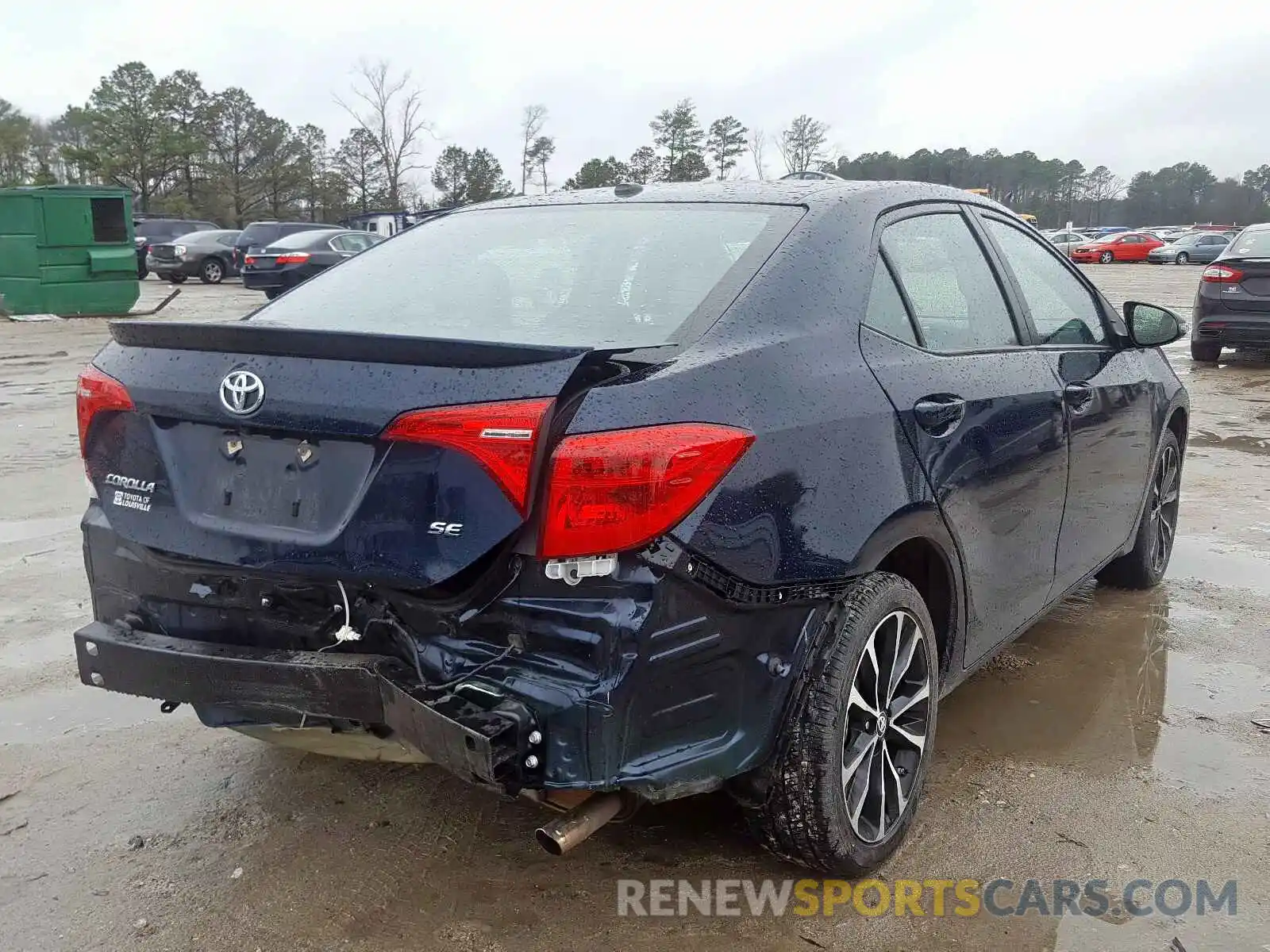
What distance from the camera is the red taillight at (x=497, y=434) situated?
83.9 inches

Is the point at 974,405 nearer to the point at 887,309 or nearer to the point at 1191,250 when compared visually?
the point at 887,309

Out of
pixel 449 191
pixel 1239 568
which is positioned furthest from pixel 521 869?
pixel 449 191

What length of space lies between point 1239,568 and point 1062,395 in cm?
238

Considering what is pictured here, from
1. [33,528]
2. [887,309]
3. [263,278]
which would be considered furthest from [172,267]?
[887,309]

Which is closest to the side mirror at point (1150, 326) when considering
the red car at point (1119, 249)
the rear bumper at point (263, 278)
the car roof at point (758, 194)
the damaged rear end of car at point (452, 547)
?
the car roof at point (758, 194)

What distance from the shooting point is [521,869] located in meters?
2.74

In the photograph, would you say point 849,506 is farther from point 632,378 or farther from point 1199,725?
point 1199,725

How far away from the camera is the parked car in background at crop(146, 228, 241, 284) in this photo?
27.7 metres

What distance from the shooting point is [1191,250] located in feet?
151

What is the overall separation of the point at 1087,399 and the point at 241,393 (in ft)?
8.72

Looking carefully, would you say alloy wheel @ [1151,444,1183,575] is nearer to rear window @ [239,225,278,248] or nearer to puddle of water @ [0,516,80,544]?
puddle of water @ [0,516,80,544]

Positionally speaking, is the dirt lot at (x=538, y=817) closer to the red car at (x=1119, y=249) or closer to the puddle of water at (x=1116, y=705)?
the puddle of water at (x=1116, y=705)

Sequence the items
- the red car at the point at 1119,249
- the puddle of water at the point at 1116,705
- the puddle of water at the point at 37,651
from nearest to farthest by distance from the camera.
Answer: the puddle of water at the point at 1116,705 → the puddle of water at the point at 37,651 → the red car at the point at 1119,249

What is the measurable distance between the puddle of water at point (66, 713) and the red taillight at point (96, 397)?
1254mm
